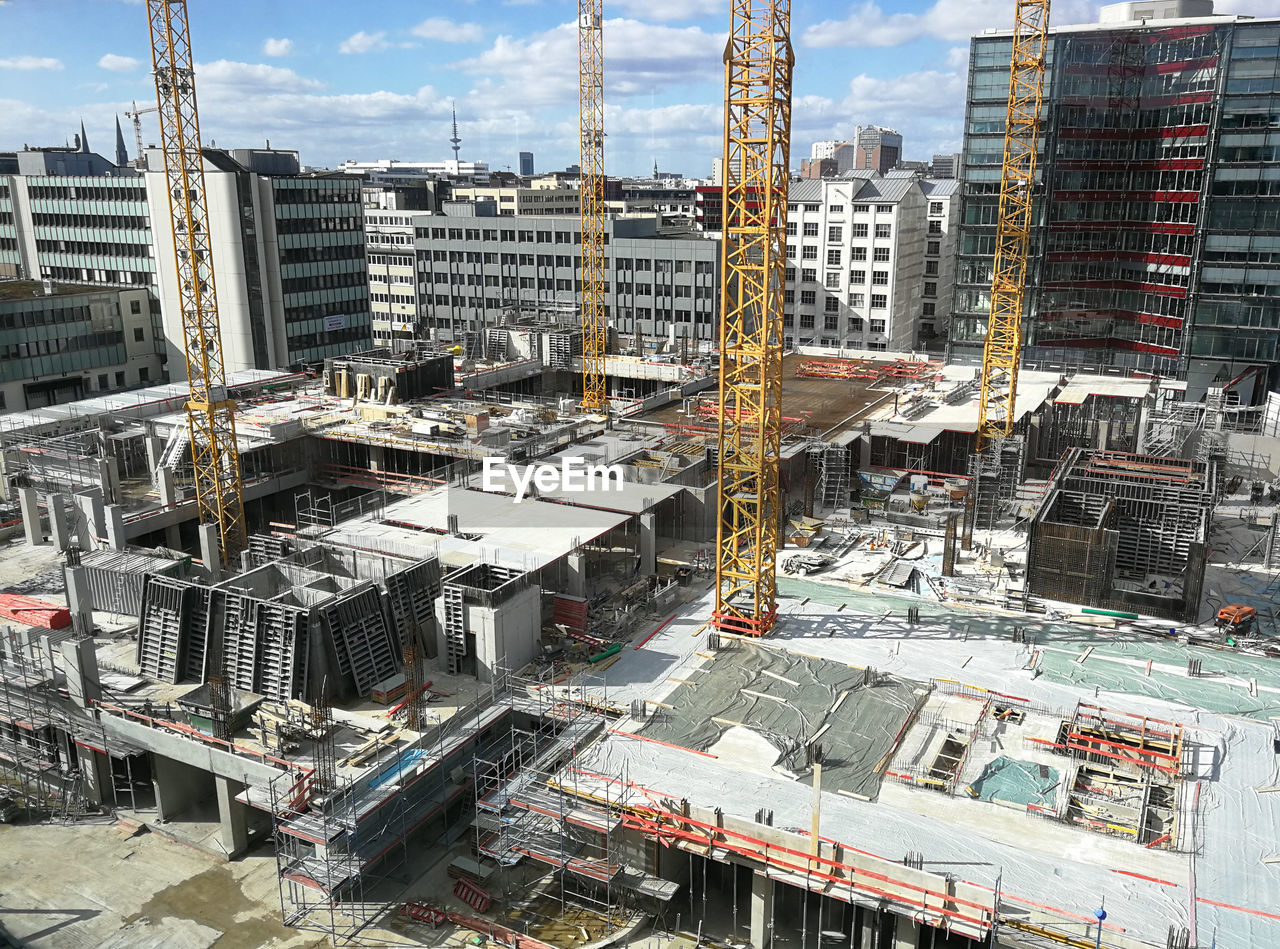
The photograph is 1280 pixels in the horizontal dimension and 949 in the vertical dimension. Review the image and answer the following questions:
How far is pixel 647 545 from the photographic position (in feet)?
112

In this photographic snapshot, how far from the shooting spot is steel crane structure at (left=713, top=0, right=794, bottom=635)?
2742 centimetres

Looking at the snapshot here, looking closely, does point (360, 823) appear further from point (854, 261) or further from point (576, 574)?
point (854, 261)

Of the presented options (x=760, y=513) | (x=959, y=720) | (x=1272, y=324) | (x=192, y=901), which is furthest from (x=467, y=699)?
(x=1272, y=324)

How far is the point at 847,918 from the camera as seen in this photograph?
2048 centimetres

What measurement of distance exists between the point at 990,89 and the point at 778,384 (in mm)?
54371

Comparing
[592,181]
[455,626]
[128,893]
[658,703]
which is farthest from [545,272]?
[128,893]

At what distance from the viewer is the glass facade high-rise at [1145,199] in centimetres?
6594

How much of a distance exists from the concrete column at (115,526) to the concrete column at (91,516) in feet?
2.20

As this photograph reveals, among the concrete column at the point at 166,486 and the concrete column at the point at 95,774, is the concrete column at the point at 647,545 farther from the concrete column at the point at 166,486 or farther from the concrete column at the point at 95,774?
the concrete column at the point at 166,486

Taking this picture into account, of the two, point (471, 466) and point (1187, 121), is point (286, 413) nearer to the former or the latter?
point (471, 466)

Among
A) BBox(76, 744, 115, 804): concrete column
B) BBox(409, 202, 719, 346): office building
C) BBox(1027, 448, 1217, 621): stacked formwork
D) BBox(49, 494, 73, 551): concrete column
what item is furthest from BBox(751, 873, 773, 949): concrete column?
BBox(409, 202, 719, 346): office building

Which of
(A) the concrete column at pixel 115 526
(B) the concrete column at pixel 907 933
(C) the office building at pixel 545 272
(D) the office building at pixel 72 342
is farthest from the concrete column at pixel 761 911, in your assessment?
(D) the office building at pixel 72 342

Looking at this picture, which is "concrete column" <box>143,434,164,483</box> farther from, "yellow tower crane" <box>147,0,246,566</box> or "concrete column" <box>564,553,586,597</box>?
"concrete column" <box>564,553,586,597</box>

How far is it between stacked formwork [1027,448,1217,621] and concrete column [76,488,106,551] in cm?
3274
